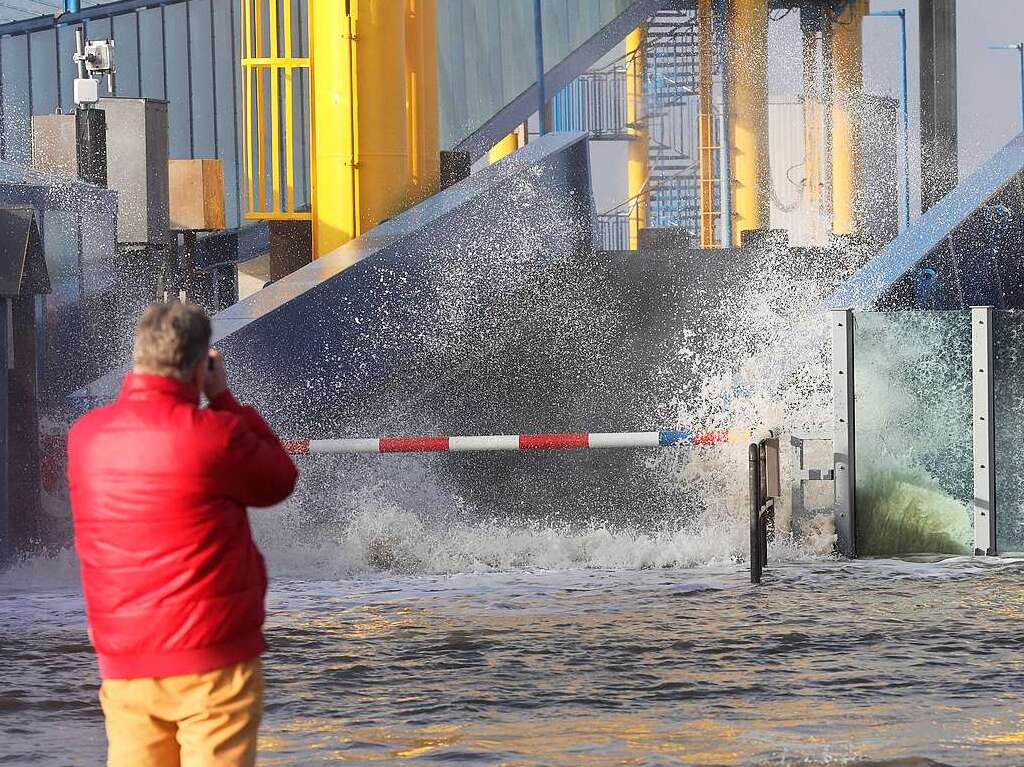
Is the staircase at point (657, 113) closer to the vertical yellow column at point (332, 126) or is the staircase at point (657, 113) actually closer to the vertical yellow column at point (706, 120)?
the vertical yellow column at point (706, 120)

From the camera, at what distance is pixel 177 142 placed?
1092 inches

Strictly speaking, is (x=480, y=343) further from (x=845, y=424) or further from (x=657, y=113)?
(x=657, y=113)

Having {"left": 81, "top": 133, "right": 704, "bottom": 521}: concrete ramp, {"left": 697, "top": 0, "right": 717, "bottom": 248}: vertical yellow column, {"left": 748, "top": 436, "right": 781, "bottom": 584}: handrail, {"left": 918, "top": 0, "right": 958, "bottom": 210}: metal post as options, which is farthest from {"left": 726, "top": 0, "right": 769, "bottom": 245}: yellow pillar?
{"left": 748, "top": 436, "right": 781, "bottom": 584}: handrail

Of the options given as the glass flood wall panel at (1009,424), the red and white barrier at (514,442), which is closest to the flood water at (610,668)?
→ the glass flood wall panel at (1009,424)

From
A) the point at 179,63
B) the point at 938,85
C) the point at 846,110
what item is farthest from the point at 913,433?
the point at 846,110

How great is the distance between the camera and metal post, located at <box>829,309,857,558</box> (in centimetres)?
1111

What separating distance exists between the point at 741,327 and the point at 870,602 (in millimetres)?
7464

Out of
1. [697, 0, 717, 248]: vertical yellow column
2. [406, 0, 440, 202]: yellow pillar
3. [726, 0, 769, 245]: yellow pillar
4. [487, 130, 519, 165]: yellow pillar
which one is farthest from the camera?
[487, 130, 519, 165]: yellow pillar

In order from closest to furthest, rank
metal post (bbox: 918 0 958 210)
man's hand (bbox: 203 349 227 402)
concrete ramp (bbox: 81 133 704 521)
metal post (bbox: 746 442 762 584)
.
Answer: man's hand (bbox: 203 349 227 402) < metal post (bbox: 746 442 762 584) < concrete ramp (bbox: 81 133 704 521) < metal post (bbox: 918 0 958 210)

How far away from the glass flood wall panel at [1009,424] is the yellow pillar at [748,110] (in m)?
19.0

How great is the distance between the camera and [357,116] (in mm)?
16516

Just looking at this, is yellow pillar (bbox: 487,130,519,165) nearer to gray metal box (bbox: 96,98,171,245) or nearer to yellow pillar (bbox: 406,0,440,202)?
yellow pillar (bbox: 406,0,440,202)

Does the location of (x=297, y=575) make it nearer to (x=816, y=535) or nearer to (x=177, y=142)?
(x=816, y=535)

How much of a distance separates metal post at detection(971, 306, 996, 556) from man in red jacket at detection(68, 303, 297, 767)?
25.2 feet
